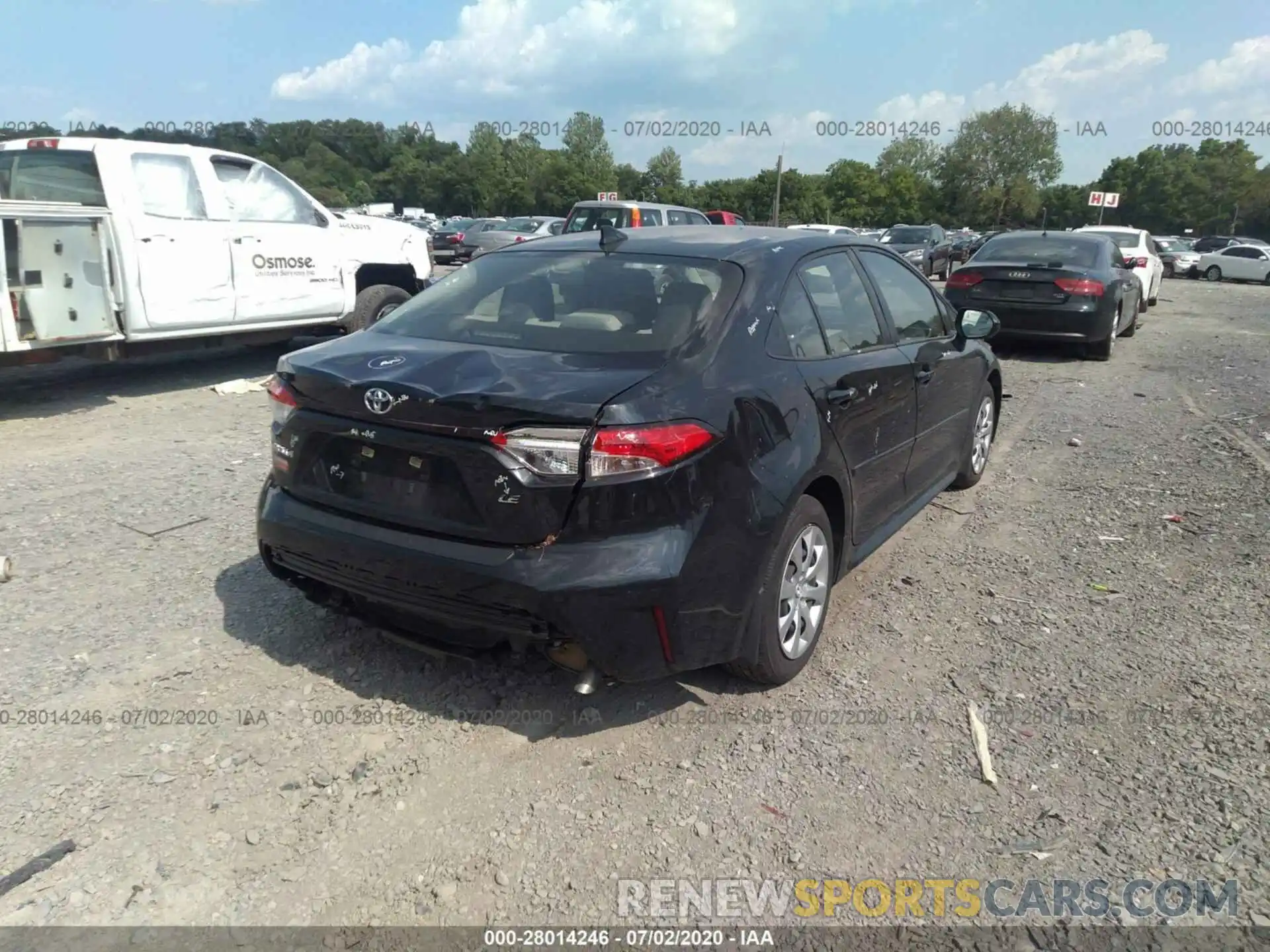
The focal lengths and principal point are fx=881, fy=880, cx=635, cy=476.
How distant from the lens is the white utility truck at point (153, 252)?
21.9ft

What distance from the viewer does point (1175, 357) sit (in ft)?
38.8

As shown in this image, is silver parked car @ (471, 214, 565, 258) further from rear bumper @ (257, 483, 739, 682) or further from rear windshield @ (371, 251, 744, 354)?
rear bumper @ (257, 483, 739, 682)

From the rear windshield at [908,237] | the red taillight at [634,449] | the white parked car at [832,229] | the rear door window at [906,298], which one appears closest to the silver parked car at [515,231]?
the white parked car at [832,229]

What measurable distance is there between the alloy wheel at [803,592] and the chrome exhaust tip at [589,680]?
71cm

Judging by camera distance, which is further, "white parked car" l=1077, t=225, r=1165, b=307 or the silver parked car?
the silver parked car

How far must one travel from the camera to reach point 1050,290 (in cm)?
1059

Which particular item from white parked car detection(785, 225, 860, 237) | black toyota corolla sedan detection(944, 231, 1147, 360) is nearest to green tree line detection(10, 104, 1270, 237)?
white parked car detection(785, 225, 860, 237)

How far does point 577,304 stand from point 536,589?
1.28m

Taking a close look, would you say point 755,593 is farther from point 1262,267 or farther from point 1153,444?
point 1262,267

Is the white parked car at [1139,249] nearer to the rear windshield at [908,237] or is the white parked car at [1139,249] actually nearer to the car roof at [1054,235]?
the car roof at [1054,235]

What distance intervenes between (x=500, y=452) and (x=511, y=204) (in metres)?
86.4

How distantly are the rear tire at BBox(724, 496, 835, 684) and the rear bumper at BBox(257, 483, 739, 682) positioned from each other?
0.16 m

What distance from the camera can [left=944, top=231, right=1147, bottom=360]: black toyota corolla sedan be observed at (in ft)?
34.5

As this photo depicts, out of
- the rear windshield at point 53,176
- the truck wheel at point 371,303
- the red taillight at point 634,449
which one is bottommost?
the truck wheel at point 371,303
